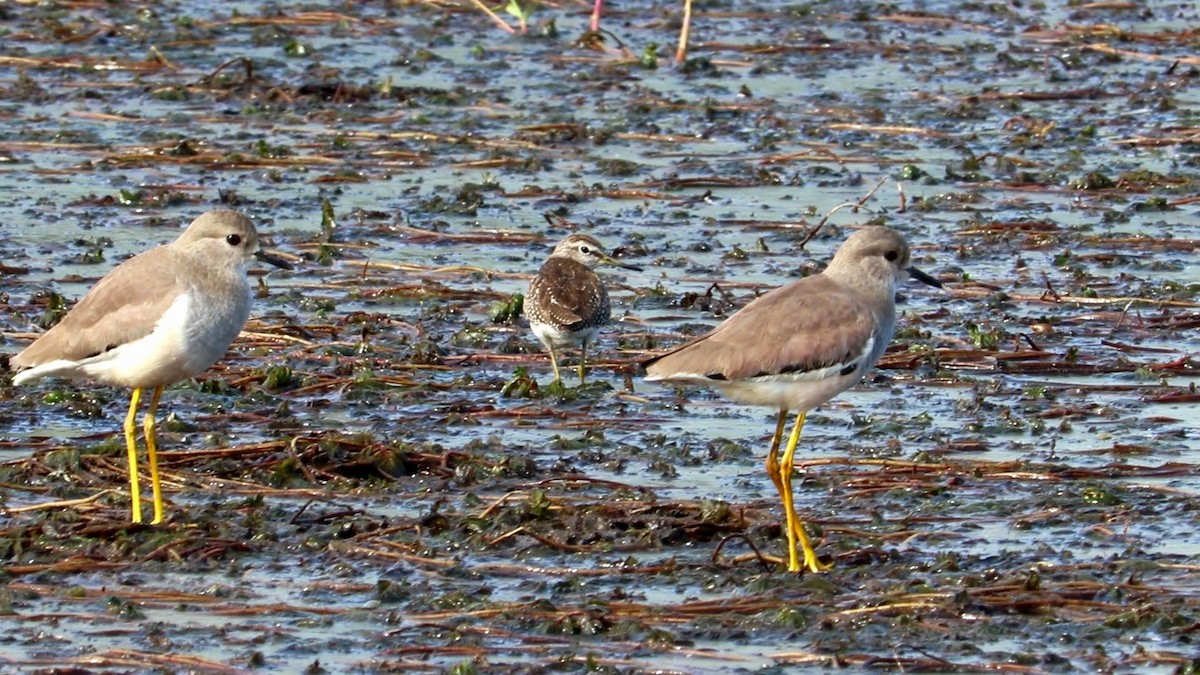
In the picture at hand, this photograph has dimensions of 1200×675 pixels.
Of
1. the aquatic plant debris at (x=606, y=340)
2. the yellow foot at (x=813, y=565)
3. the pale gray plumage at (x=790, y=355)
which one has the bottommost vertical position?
the aquatic plant debris at (x=606, y=340)

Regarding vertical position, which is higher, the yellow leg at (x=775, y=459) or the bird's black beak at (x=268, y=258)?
the bird's black beak at (x=268, y=258)

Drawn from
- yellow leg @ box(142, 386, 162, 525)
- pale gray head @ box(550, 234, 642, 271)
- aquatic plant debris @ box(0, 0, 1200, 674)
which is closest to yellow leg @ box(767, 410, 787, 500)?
aquatic plant debris @ box(0, 0, 1200, 674)

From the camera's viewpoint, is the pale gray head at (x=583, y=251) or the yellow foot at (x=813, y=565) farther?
the pale gray head at (x=583, y=251)

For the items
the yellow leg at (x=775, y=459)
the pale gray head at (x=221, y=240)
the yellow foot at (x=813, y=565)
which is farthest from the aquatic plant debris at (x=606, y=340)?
the pale gray head at (x=221, y=240)

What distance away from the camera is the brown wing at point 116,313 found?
7.96 metres

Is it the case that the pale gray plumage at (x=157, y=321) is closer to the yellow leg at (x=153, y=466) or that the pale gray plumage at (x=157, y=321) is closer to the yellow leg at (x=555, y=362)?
the yellow leg at (x=153, y=466)

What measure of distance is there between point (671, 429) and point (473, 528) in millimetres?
1722

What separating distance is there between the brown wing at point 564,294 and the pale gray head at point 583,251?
13.1 inches

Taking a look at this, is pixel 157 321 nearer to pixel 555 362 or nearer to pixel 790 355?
pixel 790 355

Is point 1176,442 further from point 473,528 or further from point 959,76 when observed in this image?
point 959,76

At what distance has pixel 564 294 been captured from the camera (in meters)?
9.94

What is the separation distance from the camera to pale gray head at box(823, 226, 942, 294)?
816 cm

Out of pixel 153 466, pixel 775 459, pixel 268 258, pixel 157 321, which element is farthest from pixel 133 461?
pixel 775 459

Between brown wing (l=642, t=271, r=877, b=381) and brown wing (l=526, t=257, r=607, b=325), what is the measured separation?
6.33 feet
